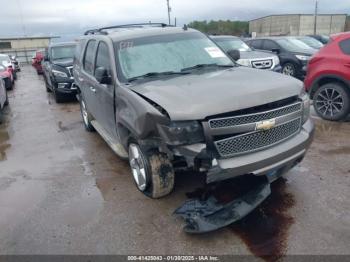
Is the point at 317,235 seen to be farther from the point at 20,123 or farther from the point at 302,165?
the point at 20,123

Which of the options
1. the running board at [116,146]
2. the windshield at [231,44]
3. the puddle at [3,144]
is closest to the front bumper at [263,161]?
the running board at [116,146]

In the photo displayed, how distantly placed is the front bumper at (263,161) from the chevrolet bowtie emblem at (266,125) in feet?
0.73

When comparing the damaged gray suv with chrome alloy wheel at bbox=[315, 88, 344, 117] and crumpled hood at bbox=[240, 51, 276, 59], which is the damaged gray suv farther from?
crumpled hood at bbox=[240, 51, 276, 59]

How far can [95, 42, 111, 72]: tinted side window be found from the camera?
4.53 meters

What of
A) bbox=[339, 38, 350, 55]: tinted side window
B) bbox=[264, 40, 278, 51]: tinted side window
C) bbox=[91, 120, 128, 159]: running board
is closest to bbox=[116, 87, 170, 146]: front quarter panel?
bbox=[91, 120, 128, 159]: running board

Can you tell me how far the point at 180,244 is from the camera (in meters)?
3.14

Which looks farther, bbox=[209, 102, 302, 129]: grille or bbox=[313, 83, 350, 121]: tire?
bbox=[313, 83, 350, 121]: tire

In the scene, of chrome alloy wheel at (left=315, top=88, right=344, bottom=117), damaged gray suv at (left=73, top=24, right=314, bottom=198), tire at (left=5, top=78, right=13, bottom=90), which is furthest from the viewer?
tire at (left=5, top=78, right=13, bottom=90)

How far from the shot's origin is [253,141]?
126 inches

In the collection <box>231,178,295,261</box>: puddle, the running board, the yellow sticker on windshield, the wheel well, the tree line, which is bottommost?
the tree line

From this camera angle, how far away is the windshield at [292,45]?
12141 mm

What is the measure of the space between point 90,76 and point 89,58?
365mm

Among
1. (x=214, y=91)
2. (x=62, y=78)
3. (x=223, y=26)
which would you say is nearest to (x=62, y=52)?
(x=62, y=78)

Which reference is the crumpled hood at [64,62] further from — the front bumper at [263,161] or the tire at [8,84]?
the front bumper at [263,161]
